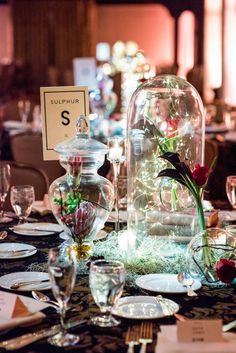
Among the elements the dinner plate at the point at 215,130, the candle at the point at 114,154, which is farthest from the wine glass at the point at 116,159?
the dinner plate at the point at 215,130

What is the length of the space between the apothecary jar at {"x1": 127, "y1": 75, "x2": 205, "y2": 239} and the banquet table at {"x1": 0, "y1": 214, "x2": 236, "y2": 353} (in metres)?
0.38

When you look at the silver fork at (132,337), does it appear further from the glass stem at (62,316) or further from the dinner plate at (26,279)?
the dinner plate at (26,279)

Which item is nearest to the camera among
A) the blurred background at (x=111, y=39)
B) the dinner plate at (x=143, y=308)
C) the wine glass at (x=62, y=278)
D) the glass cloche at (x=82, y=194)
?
the wine glass at (x=62, y=278)

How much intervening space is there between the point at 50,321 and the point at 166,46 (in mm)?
14749

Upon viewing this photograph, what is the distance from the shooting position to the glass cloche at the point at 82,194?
7.54ft

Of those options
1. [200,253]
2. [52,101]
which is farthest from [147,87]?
[200,253]

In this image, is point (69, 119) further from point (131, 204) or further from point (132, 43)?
point (132, 43)

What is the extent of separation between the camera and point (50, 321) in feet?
5.79

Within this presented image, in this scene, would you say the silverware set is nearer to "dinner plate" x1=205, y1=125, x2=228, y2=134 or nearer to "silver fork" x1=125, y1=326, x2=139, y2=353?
"silver fork" x1=125, y1=326, x2=139, y2=353

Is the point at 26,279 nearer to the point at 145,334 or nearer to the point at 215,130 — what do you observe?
the point at 145,334

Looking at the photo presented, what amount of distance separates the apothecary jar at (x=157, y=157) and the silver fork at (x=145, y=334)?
74 cm

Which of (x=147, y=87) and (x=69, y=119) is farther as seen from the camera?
(x=69, y=119)

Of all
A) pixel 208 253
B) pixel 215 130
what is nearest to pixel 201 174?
pixel 208 253

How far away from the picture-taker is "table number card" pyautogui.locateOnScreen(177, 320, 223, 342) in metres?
1.59
